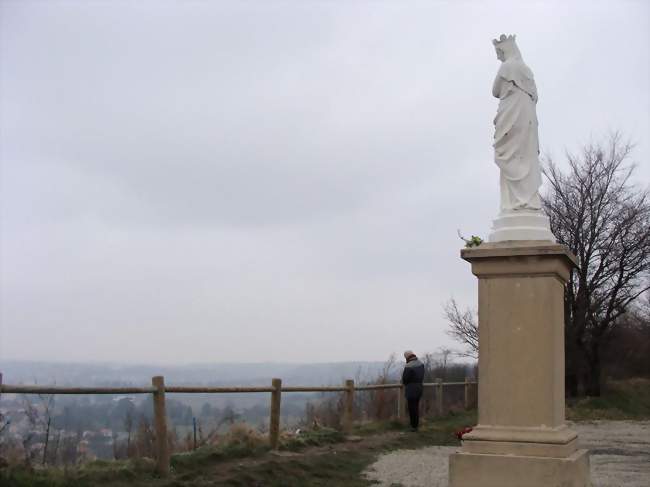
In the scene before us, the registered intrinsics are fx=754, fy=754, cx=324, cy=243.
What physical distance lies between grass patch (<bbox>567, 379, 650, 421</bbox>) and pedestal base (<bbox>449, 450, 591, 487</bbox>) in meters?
14.5

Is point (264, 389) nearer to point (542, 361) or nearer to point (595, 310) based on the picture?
point (542, 361)

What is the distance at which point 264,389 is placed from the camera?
37.8 ft

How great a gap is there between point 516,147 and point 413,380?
861cm

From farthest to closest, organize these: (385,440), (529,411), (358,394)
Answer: (358,394)
(385,440)
(529,411)

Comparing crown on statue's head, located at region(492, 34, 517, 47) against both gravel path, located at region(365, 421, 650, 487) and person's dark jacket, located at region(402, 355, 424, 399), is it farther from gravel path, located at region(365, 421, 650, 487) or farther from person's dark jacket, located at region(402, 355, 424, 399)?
person's dark jacket, located at region(402, 355, 424, 399)

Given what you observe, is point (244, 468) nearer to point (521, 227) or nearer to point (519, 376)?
point (519, 376)

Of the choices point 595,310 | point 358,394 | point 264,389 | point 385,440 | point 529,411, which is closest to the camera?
point 529,411

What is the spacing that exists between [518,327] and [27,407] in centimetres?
558

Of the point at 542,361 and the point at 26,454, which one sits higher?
the point at 542,361

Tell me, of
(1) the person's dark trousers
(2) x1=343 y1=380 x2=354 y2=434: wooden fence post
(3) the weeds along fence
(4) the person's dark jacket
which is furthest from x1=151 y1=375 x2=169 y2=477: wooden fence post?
(1) the person's dark trousers

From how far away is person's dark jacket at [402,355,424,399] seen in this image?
52.7 ft

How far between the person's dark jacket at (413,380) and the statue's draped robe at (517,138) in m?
8.24

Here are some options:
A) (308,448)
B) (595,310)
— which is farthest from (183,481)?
(595,310)

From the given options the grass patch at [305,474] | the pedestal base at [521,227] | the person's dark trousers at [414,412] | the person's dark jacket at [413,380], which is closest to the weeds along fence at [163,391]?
the grass patch at [305,474]
